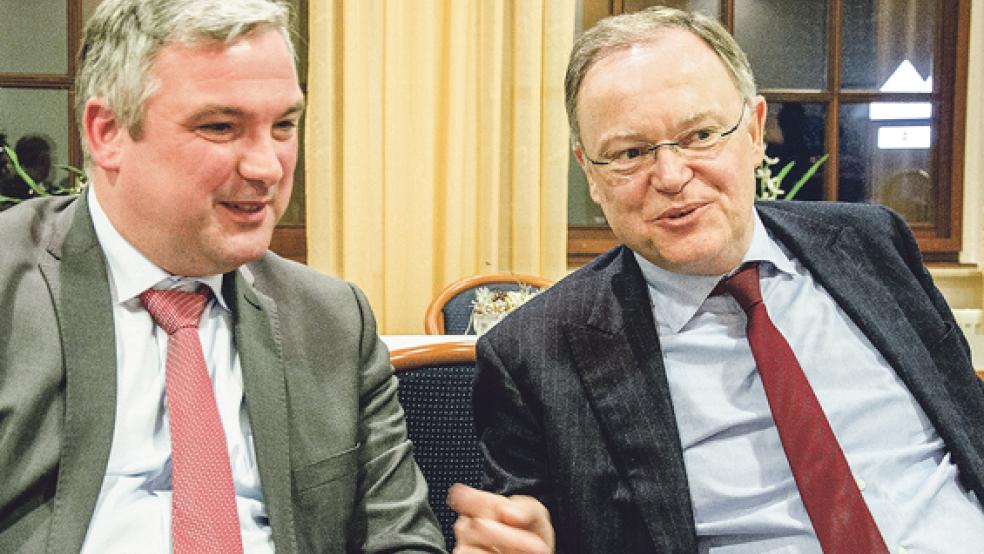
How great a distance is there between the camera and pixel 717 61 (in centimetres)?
136

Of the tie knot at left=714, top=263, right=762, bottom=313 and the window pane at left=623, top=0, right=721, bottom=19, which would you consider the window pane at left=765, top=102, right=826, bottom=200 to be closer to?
the window pane at left=623, top=0, right=721, bottom=19

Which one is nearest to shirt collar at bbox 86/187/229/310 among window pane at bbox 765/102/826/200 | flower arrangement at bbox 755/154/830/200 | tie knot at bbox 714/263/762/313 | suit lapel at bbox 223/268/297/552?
suit lapel at bbox 223/268/297/552

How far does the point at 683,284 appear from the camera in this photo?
4.49ft

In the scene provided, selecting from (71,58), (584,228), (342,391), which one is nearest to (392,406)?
(342,391)

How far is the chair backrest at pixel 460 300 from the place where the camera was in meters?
3.13

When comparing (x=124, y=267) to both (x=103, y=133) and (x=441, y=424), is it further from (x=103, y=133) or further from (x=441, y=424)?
(x=441, y=424)

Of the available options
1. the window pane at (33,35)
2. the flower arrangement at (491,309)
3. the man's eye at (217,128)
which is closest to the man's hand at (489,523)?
the man's eye at (217,128)

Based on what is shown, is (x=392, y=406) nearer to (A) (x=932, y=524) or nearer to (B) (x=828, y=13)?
(A) (x=932, y=524)

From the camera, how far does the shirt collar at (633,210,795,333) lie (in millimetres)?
1358

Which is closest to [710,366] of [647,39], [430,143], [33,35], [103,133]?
[647,39]

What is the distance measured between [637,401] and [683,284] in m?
0.21

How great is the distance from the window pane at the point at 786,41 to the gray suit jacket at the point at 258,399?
319 centimetres

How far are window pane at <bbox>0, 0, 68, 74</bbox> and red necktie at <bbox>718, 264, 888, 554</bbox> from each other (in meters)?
3.29

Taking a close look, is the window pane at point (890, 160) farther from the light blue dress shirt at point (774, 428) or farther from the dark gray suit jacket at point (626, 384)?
the light blue dress shirt at point (774, 428)
